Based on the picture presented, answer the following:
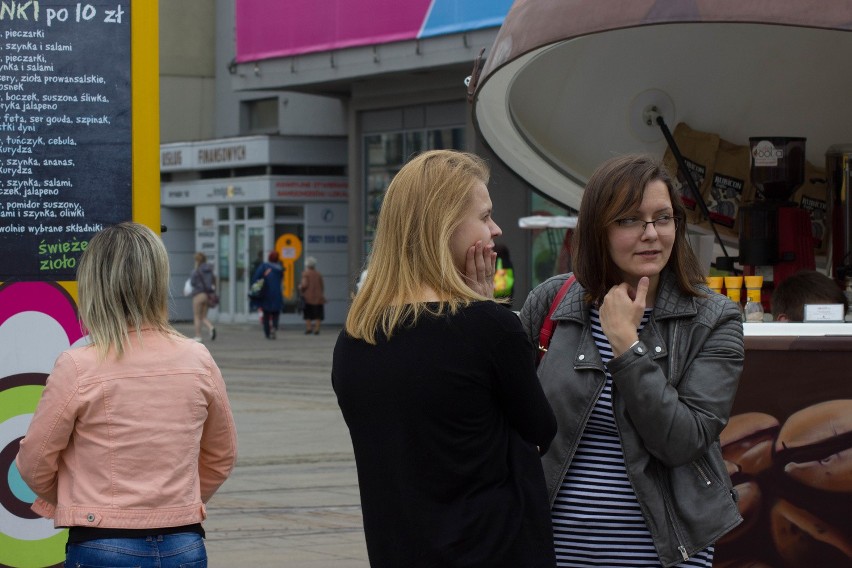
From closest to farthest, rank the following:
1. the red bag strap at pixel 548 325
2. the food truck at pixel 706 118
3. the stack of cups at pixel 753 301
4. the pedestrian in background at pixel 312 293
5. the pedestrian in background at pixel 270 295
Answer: the red bag strap at pixel 548 325 → the stack of cups at pixel 753 301 → the food truck at pixel 706 118 → the pedestrian in background at pixel 270 295 → the pedestrian in background at pixel 312 293

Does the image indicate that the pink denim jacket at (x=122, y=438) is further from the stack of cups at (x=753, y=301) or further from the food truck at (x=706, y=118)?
the stack of cups at (x=753, y=301)

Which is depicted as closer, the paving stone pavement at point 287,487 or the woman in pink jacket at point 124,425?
the woman in pink jacket at point 124,425

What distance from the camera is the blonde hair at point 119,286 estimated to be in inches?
154

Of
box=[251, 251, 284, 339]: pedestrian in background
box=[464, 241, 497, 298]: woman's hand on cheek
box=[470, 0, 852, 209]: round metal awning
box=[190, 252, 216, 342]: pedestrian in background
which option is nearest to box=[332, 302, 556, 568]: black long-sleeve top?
box=[464, 241, 497, 298]: woman's hand on cheek

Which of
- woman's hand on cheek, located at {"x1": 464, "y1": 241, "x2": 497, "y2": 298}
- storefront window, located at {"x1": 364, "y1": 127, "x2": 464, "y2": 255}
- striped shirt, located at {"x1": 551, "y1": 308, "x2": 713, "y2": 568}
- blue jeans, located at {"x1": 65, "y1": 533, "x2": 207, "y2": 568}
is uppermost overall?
storefront window, located at {"x1": 364, "y1": 127, "x2": 464, "y2": 255}

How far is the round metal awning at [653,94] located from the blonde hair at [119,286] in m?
2.81

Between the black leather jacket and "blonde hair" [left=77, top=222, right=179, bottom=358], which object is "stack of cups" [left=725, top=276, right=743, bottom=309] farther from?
"blonde hair" [left=77, top=222, right=179, bottom=358]

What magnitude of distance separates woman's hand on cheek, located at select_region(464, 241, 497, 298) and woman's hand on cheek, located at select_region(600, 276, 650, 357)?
32cm

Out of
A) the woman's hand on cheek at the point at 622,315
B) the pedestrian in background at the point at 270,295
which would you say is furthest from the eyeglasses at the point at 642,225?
the pedestrian in background at the point at 270,295

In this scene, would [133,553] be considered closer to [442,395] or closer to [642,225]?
[442,395]

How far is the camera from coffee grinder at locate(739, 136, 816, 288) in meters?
7.06

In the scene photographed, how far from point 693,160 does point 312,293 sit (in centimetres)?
2392

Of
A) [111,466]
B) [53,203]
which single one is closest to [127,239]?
[111,466]

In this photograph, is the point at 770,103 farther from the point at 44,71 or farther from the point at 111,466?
the point at 111,466
